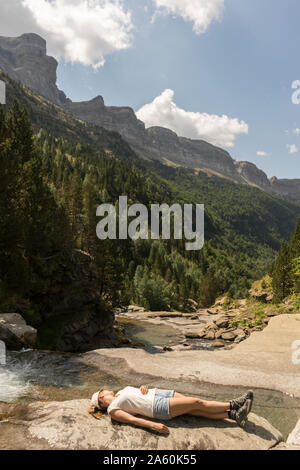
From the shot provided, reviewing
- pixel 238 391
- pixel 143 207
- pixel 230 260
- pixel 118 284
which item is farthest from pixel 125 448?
pixel 230 260

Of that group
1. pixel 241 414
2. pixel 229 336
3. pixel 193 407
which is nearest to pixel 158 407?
pixel 193 407

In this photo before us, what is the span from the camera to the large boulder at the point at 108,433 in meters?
6.22

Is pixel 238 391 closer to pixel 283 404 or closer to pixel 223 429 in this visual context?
pixel 283 404

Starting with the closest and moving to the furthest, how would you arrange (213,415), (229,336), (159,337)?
(213,415)
(229,336)
(159,337)

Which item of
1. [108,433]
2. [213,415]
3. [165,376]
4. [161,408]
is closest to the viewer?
[108,433]

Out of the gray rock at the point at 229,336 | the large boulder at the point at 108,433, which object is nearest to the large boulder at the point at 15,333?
the large boulder at the point at 108,433

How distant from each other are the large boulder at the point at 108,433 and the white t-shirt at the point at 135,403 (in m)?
0.39

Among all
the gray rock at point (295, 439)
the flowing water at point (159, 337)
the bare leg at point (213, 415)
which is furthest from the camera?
the flowing water at point (159, 337)

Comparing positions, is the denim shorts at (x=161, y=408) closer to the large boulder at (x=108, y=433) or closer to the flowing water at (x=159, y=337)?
the large boulder at (x=108, y=433)

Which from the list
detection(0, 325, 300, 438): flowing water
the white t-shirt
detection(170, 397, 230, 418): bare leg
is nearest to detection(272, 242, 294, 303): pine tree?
detection(0, 325, 300, 438): flowing water

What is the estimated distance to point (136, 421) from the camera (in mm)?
6914

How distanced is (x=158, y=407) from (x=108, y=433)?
4.73 ft

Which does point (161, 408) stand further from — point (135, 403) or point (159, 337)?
point (159, 337)

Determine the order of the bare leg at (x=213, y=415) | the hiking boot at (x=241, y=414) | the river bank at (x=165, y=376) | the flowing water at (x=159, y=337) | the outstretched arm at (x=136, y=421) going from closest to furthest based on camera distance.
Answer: the outstretched arm at (x=136, y=421) < the hiking boot at (x=241, y=414) < the bare leg at (x=213, y=415) < the river bank at (x=165, y=376) < the flowing water at (x=159, y=337)
